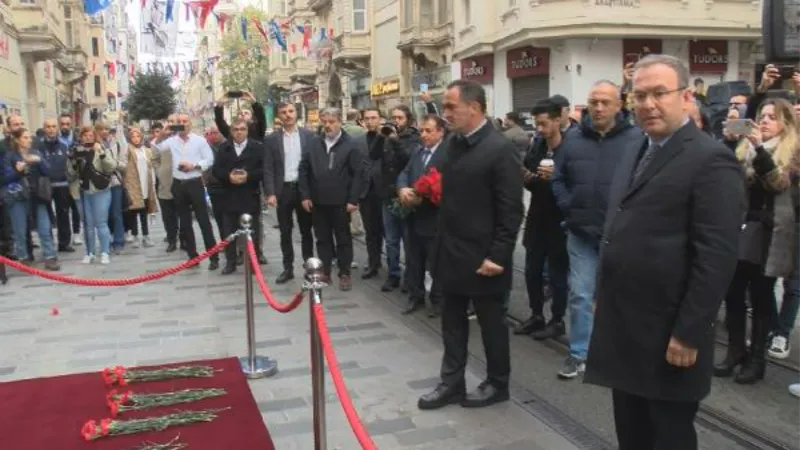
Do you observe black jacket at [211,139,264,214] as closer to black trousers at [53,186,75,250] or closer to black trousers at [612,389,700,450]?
black trousers at [53,186,75,250]

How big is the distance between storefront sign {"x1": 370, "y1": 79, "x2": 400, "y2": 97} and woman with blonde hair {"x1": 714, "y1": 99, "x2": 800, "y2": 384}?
28.2 metres

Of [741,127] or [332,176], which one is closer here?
[741,127]

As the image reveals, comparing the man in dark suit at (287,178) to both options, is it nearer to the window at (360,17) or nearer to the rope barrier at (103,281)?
the rope barrier at (103,281)

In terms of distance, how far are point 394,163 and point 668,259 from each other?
5.37m

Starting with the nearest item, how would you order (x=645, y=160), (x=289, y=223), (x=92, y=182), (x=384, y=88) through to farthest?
(x=645, y=160)
(x=289, y=223)
(x=92, y=182)
(x=384, y=88)

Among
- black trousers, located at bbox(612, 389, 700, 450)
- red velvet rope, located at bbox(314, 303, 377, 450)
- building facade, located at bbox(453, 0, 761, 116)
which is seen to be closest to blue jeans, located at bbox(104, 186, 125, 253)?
red velvet rope, located at bbox(314, 303, 377, 450)

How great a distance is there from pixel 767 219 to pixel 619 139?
122 cm

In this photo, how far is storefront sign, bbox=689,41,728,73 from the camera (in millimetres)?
23234

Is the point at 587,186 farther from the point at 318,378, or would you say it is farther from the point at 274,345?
the point at 274,345

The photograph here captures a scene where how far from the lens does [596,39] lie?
21750 millimetres

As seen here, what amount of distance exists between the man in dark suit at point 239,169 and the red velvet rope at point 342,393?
5.83m

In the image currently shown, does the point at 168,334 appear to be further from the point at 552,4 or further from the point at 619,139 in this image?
the point at 552,4

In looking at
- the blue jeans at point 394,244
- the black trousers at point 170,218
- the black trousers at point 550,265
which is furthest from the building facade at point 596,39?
the black trousers at point 550,265

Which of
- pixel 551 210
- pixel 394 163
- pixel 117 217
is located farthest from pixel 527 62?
pixel 551 210
